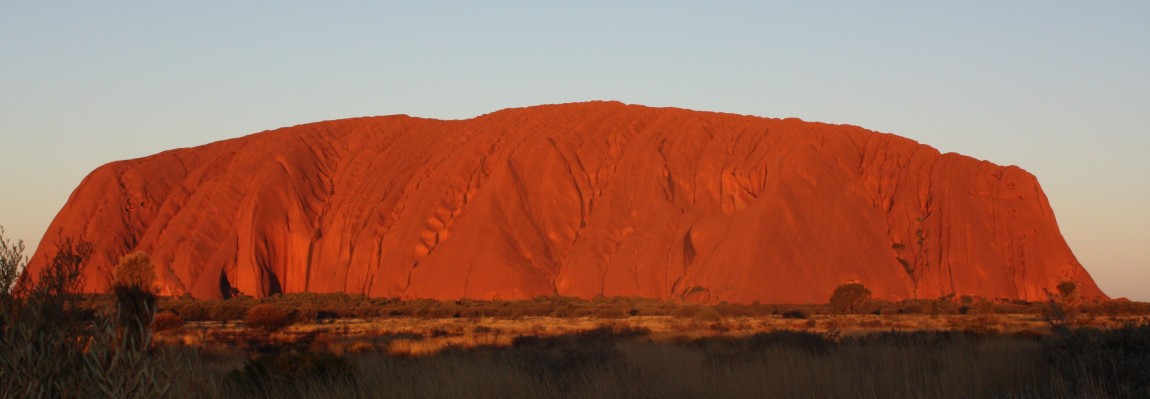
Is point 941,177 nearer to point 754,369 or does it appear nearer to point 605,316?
point 605,316

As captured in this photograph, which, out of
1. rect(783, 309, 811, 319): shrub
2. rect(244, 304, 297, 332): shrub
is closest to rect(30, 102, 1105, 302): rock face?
rect(783, 309, 811, 319): shrub

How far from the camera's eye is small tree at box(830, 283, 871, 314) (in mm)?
52094

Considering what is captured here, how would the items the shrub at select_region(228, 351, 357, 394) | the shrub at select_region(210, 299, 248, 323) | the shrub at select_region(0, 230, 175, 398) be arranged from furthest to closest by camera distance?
the shrub at select_region(210, 299, 248, 323), the shrub at select_region(228, 351, 357, 394), the shrub at select_region(0, 230, 175, 398)

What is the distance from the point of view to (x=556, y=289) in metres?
65.1

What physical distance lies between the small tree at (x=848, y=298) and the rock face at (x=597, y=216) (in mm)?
6224

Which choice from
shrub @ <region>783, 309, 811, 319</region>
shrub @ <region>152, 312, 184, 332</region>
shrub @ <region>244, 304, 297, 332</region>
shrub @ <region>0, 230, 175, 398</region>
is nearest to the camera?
shrub @ <region>0, 230, 175, 398</region>

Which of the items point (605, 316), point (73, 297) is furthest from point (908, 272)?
point (73, 297)

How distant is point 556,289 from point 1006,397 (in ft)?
187

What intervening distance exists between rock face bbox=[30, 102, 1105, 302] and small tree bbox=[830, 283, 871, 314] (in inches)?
245

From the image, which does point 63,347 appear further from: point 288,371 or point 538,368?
point 538,368

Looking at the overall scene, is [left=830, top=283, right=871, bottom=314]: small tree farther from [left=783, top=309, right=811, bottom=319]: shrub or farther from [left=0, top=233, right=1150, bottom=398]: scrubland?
[left=0, top=233, right=1150, bottom=398]: scrubland

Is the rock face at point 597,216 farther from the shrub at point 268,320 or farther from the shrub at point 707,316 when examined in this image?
the shrub at point 268,320

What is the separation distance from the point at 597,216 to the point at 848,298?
71.2 feet

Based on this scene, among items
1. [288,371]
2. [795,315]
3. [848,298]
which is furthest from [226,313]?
[288,371]
